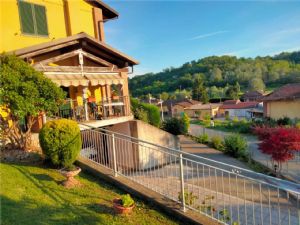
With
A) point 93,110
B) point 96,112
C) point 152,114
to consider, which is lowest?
point 152,114

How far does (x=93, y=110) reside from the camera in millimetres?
14688

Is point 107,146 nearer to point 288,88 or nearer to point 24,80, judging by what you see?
point 24,80

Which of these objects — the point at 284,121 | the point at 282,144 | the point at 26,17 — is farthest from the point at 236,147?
the point at 284,121

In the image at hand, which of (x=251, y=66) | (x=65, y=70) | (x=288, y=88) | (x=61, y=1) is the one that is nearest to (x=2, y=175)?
(x=65, y=70)

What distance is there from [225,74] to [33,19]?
397ft

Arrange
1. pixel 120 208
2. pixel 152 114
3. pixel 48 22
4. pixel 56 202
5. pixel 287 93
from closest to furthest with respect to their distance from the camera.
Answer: pixel 120 208, pixel 56 202, pixel 48 22, pixel 152 114, pixel 287 93

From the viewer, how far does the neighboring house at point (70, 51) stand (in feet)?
42.3

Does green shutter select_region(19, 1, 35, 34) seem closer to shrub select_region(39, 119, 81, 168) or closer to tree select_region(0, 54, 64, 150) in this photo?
tree select_region(0, 54, 64, 150)

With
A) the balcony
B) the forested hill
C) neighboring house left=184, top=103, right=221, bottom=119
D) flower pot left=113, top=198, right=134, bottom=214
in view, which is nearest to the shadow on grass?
flower pot left=113, top=198, right=134, bottom=214

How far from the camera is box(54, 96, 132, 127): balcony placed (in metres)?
13.3

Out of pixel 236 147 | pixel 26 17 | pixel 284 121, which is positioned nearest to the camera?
pixel 26 17

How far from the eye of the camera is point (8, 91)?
334 inches

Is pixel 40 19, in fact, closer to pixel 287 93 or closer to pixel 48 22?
pixel 48 22

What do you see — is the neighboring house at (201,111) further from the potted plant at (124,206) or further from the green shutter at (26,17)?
the potted plant at (124,206)
